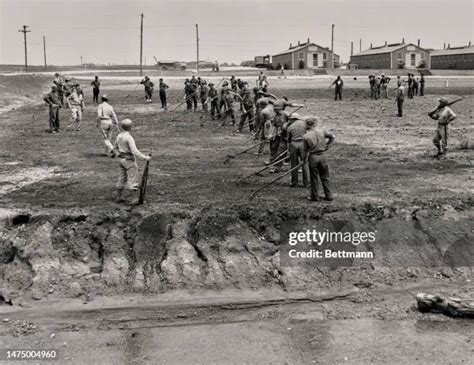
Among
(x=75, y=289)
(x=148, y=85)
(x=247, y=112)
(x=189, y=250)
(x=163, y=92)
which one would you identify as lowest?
(x=75, y=289)

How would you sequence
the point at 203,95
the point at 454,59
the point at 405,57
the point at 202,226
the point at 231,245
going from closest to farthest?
1. the point at 231,245
2. the point at 202,226
3. the point at 203,95
4. the point at 405,57
5. the point at 454,59

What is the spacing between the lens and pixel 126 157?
1060 cm

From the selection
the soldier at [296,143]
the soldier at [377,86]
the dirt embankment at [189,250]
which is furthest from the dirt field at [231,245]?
the soldier at [377,86]

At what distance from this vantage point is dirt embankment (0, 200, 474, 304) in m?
9.33

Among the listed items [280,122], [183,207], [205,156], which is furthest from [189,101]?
[183,207]

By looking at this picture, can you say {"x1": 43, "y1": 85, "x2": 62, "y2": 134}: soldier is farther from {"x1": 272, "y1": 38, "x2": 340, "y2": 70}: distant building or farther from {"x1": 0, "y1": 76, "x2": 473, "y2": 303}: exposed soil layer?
{"x1": 272, "y1": 38, "x2": 340, "y2": 70}: distant building

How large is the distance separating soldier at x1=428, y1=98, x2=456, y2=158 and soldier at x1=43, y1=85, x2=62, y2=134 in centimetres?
1357

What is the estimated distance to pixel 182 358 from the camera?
7.46m

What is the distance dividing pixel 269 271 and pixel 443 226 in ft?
11.8

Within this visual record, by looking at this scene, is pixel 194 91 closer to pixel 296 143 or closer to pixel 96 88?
pixel 96 88

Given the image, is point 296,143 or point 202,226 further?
point 296,143

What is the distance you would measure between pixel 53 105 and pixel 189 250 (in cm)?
1307

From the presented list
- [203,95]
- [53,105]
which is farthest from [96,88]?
[53,105]

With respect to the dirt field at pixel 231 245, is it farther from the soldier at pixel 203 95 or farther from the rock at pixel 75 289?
the soldier at pixel 203 95
